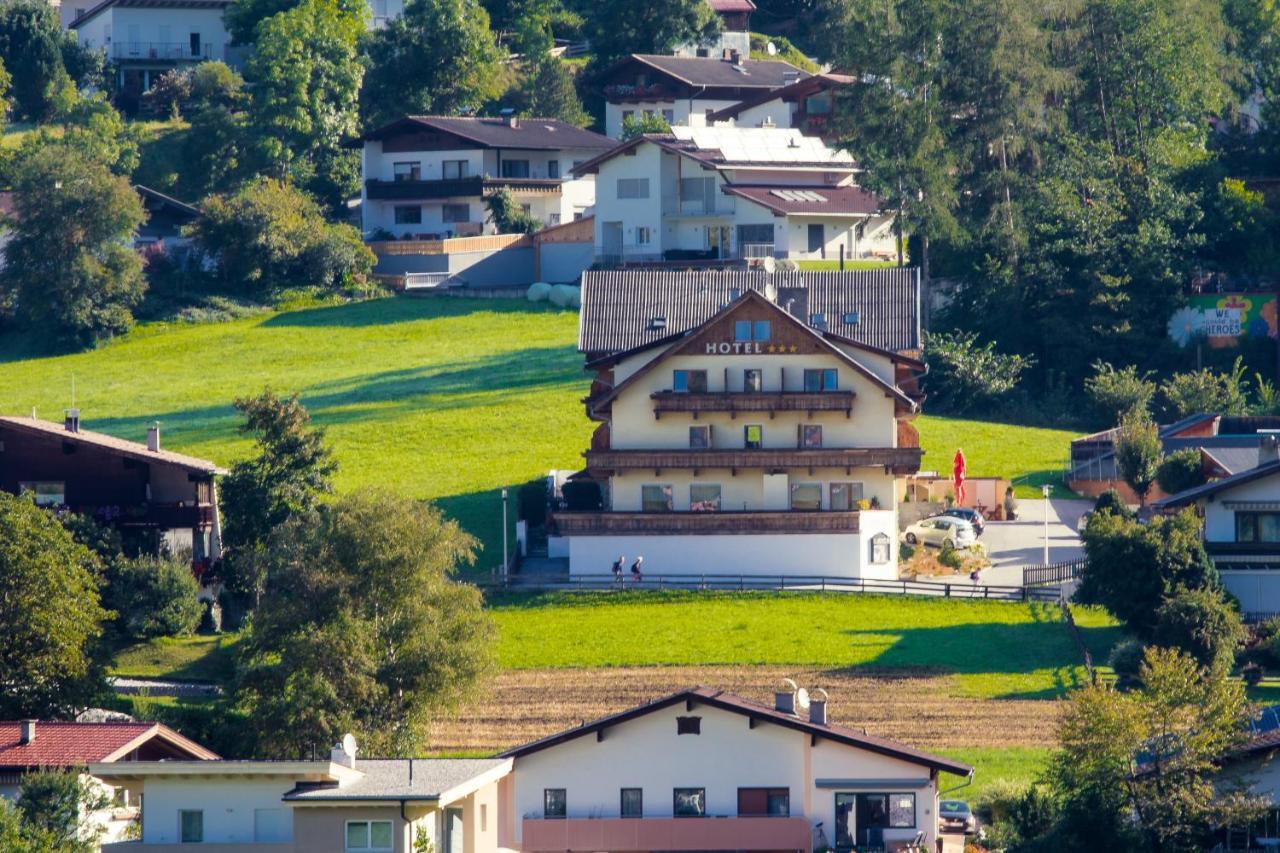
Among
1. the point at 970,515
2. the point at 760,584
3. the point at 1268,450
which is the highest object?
the point at 1268,450

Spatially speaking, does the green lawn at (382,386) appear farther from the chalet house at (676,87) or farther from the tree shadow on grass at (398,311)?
the chalet house at (676,87)

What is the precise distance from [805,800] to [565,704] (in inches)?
669

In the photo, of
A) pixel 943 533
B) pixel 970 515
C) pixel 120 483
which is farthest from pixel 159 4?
pixel 943 533

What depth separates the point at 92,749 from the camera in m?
61.7

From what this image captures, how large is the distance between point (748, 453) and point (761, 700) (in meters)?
17.5

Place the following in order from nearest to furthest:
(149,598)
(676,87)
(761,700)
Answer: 1. (761,700)
2. (149,598)
3. (676,87)

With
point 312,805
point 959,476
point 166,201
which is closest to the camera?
point 312,805

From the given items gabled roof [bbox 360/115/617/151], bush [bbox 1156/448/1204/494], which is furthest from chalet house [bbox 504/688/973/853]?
gabled roof [bbox 360/115/617/151]

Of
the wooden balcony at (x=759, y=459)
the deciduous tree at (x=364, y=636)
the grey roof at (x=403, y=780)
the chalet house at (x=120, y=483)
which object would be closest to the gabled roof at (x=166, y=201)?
the chalet house at (x=120, y=483)

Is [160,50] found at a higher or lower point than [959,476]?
higher

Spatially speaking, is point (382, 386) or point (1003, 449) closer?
point (1003, 449)

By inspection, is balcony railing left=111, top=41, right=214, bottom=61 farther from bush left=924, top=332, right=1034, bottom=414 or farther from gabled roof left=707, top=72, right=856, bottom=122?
bush left=924, top=332, right=1034, bottom=414

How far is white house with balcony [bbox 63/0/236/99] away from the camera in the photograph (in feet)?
509

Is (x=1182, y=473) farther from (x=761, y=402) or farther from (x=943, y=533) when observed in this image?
(x=761, y=402)
